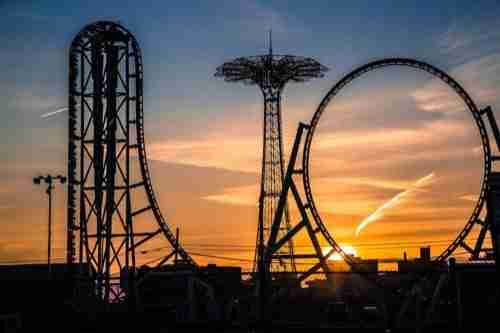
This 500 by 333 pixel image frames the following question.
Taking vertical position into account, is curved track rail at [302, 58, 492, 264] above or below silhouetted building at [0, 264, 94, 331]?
above

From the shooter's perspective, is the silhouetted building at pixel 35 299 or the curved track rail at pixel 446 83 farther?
the curved track rail at pixel 446 83

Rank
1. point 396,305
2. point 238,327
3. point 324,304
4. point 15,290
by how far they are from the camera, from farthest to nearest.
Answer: point 324,304 < point 396,305 < point 238,327 < point 15,290

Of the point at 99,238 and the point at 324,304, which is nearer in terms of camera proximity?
the point at 99,238

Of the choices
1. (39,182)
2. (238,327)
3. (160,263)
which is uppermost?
(39,182)

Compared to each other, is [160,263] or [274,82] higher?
[274,82]

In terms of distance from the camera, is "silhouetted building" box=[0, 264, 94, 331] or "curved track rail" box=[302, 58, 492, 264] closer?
"silhouetted building" box=[0, 264, 94, 331]

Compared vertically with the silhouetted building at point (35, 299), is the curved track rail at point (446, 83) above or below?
above

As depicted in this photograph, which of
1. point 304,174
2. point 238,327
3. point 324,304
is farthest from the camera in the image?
point 324,304

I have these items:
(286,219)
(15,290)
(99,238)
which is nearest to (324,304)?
(286,219)

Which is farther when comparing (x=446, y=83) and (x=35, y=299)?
(x=446, y=83)

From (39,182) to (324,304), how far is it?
2911 cm

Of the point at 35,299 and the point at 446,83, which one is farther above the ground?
the point at 446,83

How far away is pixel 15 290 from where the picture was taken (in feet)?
108

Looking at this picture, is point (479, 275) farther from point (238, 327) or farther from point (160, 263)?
point (160, 263)
